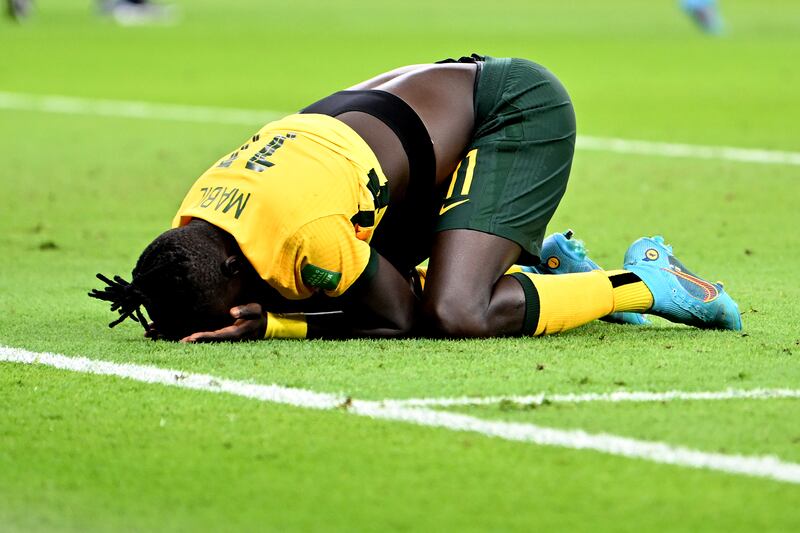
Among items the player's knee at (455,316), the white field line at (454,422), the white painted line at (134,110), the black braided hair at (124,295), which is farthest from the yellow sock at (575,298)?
the white painted line at (134,110)

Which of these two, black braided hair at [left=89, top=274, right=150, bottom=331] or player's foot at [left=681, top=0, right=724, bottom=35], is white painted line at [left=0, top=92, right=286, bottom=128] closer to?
black braided hair at [left=89, top=274, right=150, bottom=331]

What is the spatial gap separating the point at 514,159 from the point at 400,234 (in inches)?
20.3

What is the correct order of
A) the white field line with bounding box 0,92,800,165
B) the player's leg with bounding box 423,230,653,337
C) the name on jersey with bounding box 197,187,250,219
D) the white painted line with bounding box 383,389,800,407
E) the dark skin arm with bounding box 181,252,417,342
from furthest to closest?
the white field line with bounding box 0,92,800,165 < the player's leg with bounding box 423,230,653,337 < the dark skin arm with bounding box 181,252,417,342 < the name on jersey with bounding box 197,187,250,219 < the white painted line with bounding box 383,389,800,407

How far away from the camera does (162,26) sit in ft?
91.8

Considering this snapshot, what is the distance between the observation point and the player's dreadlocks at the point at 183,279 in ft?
18.0

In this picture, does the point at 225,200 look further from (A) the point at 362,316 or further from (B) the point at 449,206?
(B) the point at 449,206

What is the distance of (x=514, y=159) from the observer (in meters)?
6.26

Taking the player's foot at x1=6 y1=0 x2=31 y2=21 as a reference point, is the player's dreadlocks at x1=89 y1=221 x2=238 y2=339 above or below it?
above

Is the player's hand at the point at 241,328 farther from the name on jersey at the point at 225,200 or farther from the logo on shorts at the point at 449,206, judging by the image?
the logo on shorts at the point at 449,206

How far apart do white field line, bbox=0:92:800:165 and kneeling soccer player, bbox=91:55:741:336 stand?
223 inches

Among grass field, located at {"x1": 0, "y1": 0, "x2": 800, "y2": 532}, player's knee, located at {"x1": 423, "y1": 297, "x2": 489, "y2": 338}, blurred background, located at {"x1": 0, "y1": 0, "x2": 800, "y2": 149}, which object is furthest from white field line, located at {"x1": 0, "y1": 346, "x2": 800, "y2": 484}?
blurred background, located at {"x1": 0, "y1": 0, "x2": 800, "y2": 149}

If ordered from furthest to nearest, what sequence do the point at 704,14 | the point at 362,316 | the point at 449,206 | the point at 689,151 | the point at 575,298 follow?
the point at 704,14 < the point at 689,151 < the point at 449,206 < the point at 575,298 < the point at 362,316

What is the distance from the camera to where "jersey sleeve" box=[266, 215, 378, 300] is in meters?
5.51

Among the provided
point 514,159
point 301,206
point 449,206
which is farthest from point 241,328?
point 514,159
